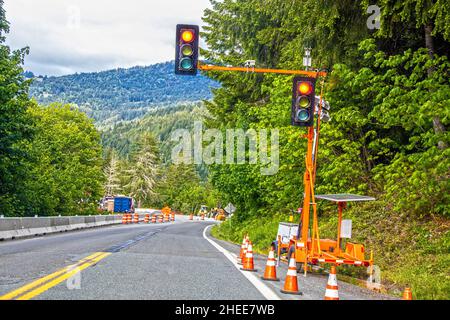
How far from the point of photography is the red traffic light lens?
39.6 ft

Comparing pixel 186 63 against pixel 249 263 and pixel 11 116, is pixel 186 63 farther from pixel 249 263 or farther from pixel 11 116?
pixel 11 116

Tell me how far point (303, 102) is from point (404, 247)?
5.90 meters

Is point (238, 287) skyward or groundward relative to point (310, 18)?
groundward

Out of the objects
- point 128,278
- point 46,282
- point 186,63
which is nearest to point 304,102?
point 186,63

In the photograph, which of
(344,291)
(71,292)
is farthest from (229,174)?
(71,292)

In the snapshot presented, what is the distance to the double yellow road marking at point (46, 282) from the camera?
733cm

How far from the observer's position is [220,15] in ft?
128

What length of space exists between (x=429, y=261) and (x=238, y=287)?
20.2ft

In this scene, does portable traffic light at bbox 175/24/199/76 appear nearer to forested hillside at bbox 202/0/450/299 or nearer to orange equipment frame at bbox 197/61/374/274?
orange equipment frame at bbox 197/61/374/274

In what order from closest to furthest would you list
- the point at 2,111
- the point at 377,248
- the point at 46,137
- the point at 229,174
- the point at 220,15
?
the point at 377,248, the point at 2,111, the point at 229,174, the point at 220,15, the point at 46,137

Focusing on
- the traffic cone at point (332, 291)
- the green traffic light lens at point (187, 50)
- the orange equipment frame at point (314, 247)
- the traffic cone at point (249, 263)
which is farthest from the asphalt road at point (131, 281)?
the green traffic light lens at point (187, 50)

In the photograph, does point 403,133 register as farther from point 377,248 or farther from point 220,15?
point 220,15

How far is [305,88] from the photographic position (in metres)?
12.1

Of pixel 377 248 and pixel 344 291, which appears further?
pixel 377 248
